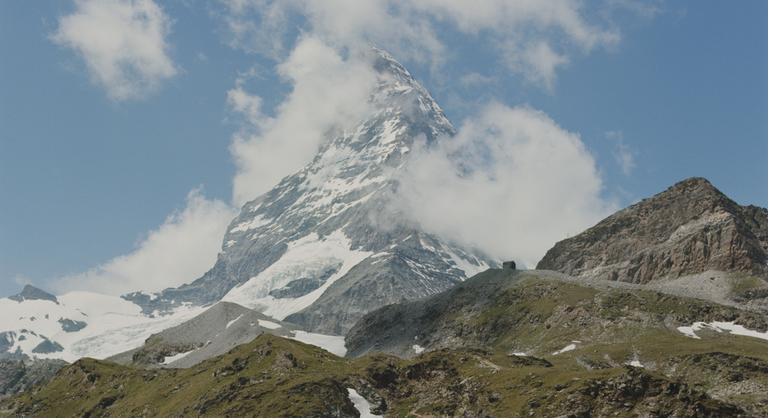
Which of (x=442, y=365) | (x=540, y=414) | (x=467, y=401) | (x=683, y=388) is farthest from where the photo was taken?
(x=442, y=365)

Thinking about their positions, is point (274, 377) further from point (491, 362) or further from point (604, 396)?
point (604, 396)

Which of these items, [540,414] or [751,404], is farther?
[751,404]

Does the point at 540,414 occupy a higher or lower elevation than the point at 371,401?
lower

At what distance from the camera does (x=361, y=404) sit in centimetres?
17725

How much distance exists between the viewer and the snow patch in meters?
173

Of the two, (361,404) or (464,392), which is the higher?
(361,404)

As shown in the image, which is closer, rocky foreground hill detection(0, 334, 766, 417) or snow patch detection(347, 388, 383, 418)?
rocky foreground hill detection(0, 334, 766, 417)

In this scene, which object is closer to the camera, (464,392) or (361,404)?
(464,392)

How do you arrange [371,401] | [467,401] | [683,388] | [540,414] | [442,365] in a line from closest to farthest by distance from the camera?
[683,388] → [540,414] → [467,401] → [371,401] → [442,365]

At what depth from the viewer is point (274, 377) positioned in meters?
198

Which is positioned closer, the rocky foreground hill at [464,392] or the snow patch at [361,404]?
the rocky foreground hill at [464,392]

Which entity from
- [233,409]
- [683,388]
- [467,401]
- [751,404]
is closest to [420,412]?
[467,401]

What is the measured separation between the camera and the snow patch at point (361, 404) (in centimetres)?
17300

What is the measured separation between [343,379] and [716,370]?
8791cm
